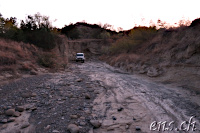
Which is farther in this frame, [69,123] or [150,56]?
[150,56]

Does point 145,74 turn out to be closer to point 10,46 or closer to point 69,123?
point 69,123

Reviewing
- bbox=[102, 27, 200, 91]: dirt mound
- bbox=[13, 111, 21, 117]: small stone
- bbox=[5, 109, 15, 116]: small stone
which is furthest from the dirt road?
bbox=[5, 109, 15, 116]: small stone

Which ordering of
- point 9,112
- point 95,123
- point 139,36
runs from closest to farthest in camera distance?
point 95,123, point 9,112, point 139,36

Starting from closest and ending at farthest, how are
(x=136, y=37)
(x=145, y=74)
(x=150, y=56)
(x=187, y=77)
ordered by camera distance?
(x=187, y=77)
(x=145, y=74)
(x=150, y=56)
(x=136, y=37)

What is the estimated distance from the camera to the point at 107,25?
41.5m

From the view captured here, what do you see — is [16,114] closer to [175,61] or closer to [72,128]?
[72,128]

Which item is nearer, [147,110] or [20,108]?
[20,108]

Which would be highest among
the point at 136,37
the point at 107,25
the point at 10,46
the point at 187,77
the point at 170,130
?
the point at 107,25

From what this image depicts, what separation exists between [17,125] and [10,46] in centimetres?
871

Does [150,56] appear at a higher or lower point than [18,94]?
higher

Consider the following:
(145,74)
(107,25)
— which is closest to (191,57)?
(145,74)

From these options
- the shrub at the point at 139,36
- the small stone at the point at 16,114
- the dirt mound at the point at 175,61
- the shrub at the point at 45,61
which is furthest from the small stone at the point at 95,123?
the shrub at the point at 139,36

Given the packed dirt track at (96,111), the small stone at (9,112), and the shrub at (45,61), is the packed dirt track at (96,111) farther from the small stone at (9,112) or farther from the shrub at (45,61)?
the shrub at (45,61)

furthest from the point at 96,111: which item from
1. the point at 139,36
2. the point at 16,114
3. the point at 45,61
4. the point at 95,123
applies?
the point at 139,36
